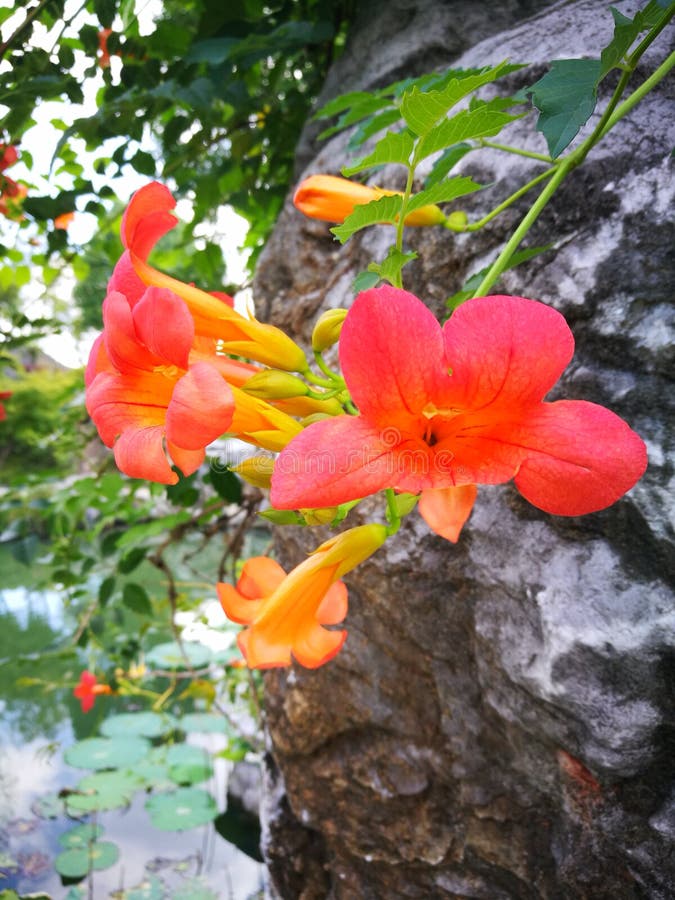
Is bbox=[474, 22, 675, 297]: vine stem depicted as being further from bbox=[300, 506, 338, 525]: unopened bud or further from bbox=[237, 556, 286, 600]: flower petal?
bbox=[237, 556, 286, 600]: flower petal

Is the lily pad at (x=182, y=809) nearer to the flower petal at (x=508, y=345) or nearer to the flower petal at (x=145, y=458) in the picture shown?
the flower petal at (x=145, y=458)

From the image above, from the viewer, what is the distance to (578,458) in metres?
A: 0.47

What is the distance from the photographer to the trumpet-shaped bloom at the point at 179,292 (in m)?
0.61

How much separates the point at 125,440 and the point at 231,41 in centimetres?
131

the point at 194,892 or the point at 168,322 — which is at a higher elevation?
the point at 168,322

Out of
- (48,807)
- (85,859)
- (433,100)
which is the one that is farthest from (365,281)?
(48,807)

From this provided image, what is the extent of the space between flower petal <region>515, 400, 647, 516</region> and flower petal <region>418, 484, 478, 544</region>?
3.8 inches

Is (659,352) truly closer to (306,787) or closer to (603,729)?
(603,729)

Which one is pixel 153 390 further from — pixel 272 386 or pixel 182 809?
pixel 182 809

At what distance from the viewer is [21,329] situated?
1956 mm

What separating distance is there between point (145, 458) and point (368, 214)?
0.34 meters

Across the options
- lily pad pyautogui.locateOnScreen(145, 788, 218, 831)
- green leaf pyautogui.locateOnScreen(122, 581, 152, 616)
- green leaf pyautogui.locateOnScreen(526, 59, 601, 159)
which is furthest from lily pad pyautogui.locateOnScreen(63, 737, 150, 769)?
green leaf pyautogui.locateOnScreen(526, 59, 601, 159)

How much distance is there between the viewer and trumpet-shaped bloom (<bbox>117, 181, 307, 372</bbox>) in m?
0.61

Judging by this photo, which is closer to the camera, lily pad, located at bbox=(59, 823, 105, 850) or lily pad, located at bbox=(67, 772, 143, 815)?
lily pad, located at bbox=(59, 823, 105, 850)
